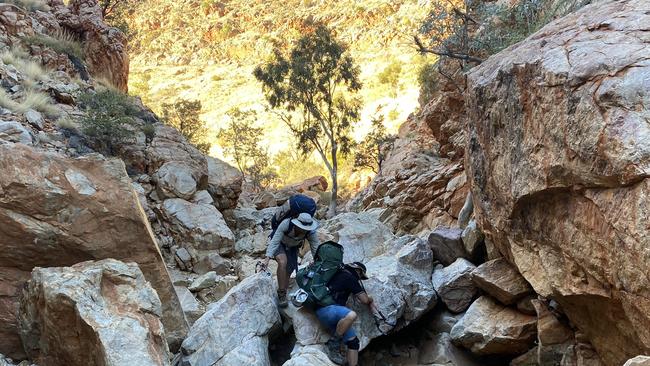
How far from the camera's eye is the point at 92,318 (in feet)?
15.5

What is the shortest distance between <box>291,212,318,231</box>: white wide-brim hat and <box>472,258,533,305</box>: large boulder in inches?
85.8

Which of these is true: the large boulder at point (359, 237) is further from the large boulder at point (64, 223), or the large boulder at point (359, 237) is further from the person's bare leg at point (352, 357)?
the large boulder at point (64, 223)

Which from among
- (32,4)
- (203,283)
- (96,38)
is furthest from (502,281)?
(32,4)

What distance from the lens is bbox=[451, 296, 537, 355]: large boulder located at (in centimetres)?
600

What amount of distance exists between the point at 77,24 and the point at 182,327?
16.7 m

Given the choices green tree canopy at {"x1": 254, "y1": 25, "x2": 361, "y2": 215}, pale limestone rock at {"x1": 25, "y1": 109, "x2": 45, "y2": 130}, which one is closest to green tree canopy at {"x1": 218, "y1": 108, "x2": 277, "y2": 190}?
green tree canopy at {"x1": 254, "y1": 25, "x2": 361, "y2": 215}

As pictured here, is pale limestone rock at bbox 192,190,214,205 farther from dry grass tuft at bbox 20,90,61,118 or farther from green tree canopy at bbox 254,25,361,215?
green tree canopy at bbox 254,25,361,215

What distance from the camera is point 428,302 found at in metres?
6.91

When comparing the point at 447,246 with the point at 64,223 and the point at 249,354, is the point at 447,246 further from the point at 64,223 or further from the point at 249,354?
the point at 64,223

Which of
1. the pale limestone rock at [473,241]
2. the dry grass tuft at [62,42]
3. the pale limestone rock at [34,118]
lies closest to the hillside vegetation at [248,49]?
the dry grass tuft at [62,42]

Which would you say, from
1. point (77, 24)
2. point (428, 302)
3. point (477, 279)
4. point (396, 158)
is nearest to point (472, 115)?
point (477, 279)

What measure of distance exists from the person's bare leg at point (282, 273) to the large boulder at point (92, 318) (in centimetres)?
175

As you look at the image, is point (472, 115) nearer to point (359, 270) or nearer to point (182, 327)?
point (359, 270)

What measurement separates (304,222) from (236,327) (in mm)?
1550
